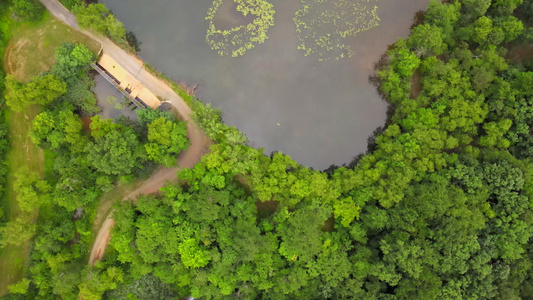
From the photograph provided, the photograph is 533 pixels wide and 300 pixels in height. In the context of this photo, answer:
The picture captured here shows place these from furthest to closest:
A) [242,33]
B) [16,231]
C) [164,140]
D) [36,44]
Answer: [242,33]
[36,44]
[164,140]
[16,231]

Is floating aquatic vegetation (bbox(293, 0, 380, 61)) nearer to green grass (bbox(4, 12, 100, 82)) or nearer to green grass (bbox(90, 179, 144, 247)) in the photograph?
green grass (bbox(4, 12, 100, 82))

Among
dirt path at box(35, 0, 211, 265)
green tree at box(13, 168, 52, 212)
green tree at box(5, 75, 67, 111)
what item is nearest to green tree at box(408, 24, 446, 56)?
dirt path at box(35, 0, 211, 265)

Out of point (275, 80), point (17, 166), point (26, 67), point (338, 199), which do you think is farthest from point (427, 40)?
point (17, 166)

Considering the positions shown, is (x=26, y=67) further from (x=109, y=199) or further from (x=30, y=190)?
(x=109, y=199)

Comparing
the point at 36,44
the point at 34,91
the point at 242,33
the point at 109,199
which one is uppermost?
the point at 242,33

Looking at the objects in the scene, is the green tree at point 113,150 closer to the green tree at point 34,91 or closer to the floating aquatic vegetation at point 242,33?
the green tree at point 34,91

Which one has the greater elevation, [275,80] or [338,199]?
[275,80]

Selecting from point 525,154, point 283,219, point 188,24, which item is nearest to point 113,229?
point 283,219
